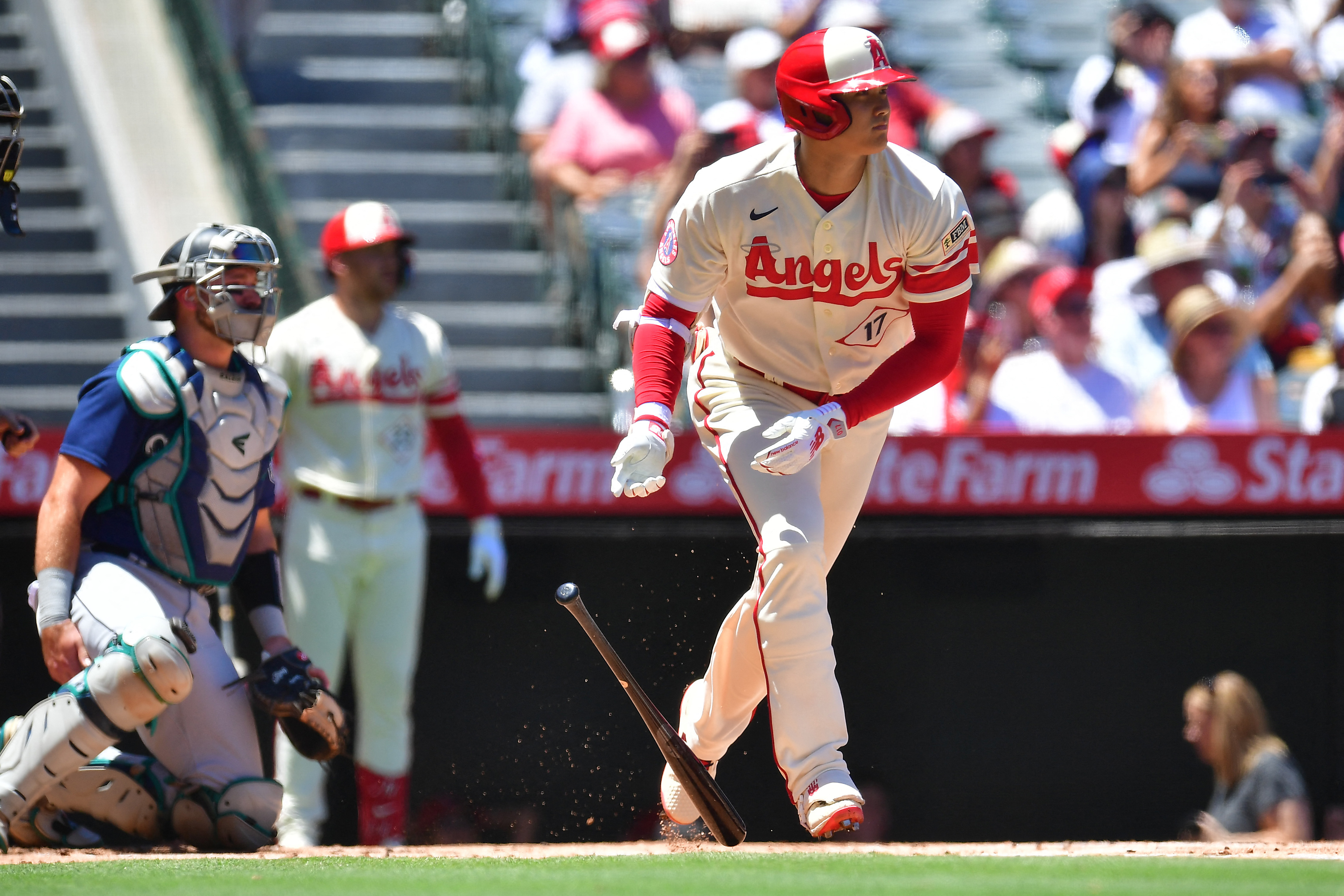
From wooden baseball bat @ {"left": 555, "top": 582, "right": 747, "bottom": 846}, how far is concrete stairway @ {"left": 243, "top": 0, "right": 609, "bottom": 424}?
12.4 feet

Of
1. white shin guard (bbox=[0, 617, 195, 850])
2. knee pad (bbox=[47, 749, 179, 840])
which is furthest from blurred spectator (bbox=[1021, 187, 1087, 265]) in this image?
white shin guard (bbox=[0, 617, 195, 850])

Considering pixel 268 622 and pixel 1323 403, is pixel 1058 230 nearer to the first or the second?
pixel 1323 403

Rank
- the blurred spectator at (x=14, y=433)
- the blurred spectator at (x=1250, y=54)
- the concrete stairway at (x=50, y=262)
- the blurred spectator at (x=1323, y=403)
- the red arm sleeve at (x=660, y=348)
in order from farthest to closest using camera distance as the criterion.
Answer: the blurred spectator at (x=1250, y=54) < the concrete stairway at (x=50, y=262) < the blurred spectator at (x=1323, y=403) < the blurred spectator at (x=14, y=433) < the red arm sleeve at (x=660, y=348)

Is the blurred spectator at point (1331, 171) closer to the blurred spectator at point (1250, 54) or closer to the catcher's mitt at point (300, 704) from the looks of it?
the blurred spectator at point (1250, 54)

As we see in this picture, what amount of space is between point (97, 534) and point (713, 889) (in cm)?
205

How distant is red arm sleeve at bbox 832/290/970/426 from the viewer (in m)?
4.59

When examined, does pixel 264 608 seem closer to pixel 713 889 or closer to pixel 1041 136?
pixel 713 889

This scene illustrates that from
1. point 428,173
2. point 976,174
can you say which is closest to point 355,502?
point 428,173

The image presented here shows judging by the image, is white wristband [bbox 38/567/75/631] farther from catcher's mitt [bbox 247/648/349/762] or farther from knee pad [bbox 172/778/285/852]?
knee pad [bbox 172/778/285/852]

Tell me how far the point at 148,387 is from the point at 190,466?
251 millimetres

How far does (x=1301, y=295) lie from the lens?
872 centimetres

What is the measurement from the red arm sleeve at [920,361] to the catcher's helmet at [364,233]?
2.87m

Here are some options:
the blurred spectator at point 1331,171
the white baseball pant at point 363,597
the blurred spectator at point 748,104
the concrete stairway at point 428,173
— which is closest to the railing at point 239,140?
the concrete stairway at point 428,173

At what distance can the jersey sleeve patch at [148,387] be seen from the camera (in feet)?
15.7
